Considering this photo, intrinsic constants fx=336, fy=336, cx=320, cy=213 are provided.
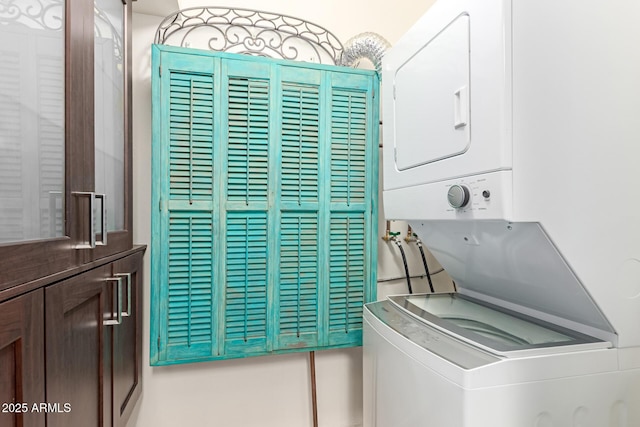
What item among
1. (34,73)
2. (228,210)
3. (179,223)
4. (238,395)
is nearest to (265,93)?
(228,210)

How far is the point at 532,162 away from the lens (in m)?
0.99

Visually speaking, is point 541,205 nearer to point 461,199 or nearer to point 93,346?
point 461,199

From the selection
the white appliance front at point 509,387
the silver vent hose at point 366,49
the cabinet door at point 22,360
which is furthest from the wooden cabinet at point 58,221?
the silver vent hose at point 366,49

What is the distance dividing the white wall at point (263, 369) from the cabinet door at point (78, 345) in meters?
0.72

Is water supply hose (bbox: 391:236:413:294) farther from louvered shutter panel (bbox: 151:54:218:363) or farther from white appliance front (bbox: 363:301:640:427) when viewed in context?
louvered shutter panel (bbox: 151:54:218:363)

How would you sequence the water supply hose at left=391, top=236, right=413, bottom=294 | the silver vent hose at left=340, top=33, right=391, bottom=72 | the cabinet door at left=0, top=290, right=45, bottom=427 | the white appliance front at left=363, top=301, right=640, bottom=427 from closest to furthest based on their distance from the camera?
the cabinet door at left=0, top=290, right=45, bottom=427 → the white appliance front at left=363, top=301, right=640, bottom=427 → the silver vent hose at left=340, top=33, right=391, bottom=72 → the water supply hose at left=391, top=236, right=413, bottom=294

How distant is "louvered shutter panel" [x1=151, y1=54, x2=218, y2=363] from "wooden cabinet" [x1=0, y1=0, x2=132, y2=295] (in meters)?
0.37

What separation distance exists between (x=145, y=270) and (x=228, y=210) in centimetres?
62

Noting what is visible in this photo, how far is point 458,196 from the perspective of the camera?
1.14 metres

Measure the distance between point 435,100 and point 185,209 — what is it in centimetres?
132

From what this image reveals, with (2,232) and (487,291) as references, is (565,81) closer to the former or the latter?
(487,291)

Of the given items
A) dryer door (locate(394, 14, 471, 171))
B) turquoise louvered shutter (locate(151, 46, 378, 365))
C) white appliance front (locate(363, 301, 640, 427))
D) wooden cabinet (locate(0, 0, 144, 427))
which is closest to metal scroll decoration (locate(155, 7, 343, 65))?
turquoise louvered shutter (locate(151, 46, 378, 365))

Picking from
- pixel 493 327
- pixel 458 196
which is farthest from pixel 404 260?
pixel 458 196

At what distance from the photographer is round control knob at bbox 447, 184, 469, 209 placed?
1125mm
